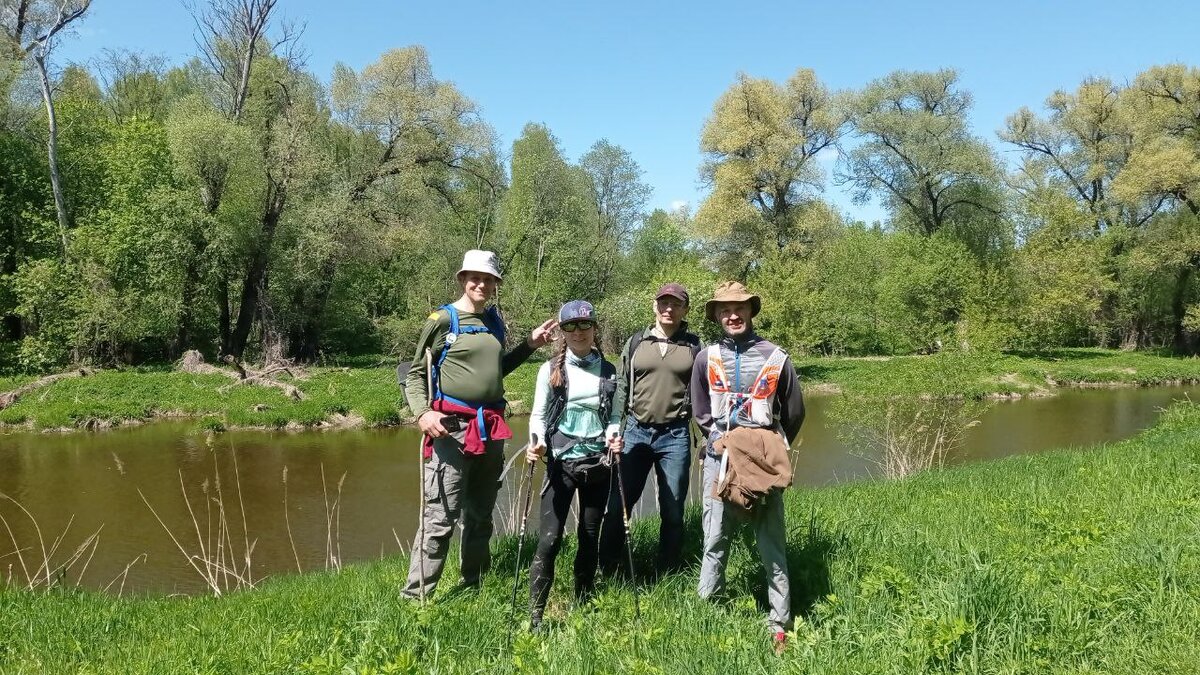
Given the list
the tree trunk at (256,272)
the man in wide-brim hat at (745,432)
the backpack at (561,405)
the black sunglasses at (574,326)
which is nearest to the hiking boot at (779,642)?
the man in wide-brim hat at (745,432)

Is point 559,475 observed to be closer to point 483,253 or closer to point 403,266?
point 483,253

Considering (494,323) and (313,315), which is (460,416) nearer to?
(494,323)

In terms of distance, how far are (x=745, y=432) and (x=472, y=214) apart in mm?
34649

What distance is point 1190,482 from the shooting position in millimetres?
6566

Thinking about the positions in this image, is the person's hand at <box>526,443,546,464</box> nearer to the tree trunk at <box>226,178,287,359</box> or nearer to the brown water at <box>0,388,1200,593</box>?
the brown water at <box>0,388,1200,593</box>

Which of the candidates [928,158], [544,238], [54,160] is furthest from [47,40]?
[928,158]

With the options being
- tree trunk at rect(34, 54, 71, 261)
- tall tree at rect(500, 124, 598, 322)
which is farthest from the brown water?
tall tree at rect(500, 124, 598, 322)

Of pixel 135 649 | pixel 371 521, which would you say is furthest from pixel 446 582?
pixel 371 521

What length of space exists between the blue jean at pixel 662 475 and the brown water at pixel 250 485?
9.64 feet

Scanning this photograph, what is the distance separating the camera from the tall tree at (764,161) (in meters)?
28.1

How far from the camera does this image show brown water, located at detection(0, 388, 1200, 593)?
8.63m

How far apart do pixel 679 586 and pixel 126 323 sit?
848 inches

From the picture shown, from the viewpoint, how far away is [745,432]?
392cm

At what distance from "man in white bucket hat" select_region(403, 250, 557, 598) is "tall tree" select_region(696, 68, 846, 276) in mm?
24561
